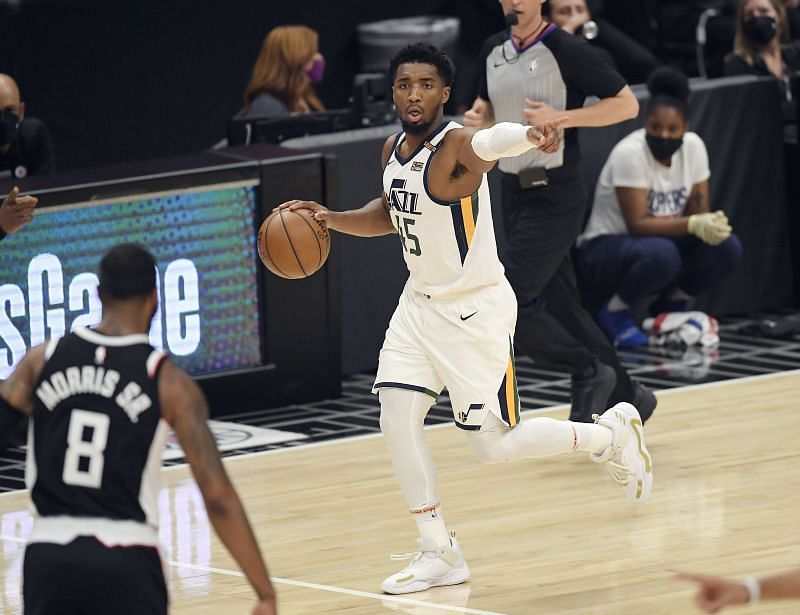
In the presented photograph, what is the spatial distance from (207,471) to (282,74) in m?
6.60

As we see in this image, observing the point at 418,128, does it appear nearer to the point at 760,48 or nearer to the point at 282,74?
the point at 282,74

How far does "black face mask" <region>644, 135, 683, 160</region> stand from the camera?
10359 mm

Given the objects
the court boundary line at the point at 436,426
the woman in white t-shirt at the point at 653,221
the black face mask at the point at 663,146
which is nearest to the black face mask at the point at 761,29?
the woman in white t-shirt at the point at 653,221

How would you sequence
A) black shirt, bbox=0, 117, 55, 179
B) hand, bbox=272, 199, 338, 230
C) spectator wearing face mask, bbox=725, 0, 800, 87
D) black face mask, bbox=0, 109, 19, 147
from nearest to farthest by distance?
hand, bbox=272, 199, 338, 230 < black face mask, bbox=0, 109, 19, 147 < black shirt, bbox=0, 117, 55, 179 < spectator wearing face mask, bbox=725, 0, 800, 87

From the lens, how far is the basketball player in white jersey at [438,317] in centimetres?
618

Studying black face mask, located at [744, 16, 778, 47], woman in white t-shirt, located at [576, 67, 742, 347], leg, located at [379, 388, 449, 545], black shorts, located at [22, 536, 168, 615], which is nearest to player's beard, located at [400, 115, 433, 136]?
leg, located at [379, 388, 449, 545]

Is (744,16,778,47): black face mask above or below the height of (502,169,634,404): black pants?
above

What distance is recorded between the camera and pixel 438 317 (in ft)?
20.7

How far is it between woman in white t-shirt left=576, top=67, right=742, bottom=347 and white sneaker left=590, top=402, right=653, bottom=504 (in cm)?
343

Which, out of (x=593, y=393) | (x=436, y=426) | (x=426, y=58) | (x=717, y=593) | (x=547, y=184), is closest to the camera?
(x=717, y=593)

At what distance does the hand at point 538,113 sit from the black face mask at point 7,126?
2.77 m

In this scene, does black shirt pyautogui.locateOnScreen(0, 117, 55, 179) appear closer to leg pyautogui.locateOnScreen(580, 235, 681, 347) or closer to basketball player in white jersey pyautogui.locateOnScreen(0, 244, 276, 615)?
leg pyautogui.locateOnScreen(580, 235, 681, 347)

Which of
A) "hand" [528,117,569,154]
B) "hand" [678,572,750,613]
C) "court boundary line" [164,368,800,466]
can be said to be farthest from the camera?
"court boundary line" [164,368,800,466]

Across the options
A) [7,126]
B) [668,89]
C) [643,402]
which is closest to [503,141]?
[643,402]
